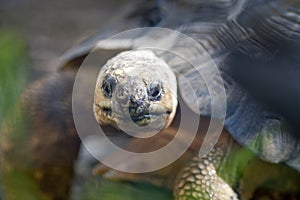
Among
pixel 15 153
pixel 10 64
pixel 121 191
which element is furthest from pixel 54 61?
pixel 10 64

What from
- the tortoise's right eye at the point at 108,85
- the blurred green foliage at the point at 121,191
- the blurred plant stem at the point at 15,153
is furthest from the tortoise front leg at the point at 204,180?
the blurred plant stem at the point at 15,153

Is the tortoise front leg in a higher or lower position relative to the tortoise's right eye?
lower

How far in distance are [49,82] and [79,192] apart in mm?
A: 405

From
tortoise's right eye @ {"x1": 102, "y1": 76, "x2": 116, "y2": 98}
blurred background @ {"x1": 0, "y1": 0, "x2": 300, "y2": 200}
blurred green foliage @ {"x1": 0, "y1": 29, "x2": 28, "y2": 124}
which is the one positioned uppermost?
blurred green foliage @ {"x1": 0, "y1": 29, "x2": 28, "y2": 124}

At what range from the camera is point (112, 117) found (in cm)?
166

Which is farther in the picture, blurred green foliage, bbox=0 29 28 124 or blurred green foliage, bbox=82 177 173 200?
blurred green foliage, bbox=82 177 173 200

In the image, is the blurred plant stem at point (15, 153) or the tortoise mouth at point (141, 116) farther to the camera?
the blurred plant stem at point (15, 153)

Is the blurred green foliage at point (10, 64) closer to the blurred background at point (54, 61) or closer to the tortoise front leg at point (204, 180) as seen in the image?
the blurred background at point (54, 61)

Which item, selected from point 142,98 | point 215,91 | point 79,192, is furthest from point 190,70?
point 79,192

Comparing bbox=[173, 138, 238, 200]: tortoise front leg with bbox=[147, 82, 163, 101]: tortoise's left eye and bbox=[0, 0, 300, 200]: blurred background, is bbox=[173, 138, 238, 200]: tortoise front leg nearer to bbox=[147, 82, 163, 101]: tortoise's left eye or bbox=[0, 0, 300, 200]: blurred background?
bbox=[0, 0, 300, 200]: blurred background

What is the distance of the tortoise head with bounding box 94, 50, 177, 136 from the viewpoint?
160 centimetres

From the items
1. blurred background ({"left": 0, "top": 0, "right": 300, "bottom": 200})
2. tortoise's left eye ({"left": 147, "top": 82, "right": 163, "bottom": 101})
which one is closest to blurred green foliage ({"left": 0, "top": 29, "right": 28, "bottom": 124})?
blurred background ({"left": 0, "top": 0, "right": 300, "bottom": 200})

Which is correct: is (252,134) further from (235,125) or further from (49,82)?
(49,82)

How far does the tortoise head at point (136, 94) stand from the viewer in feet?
5.26
